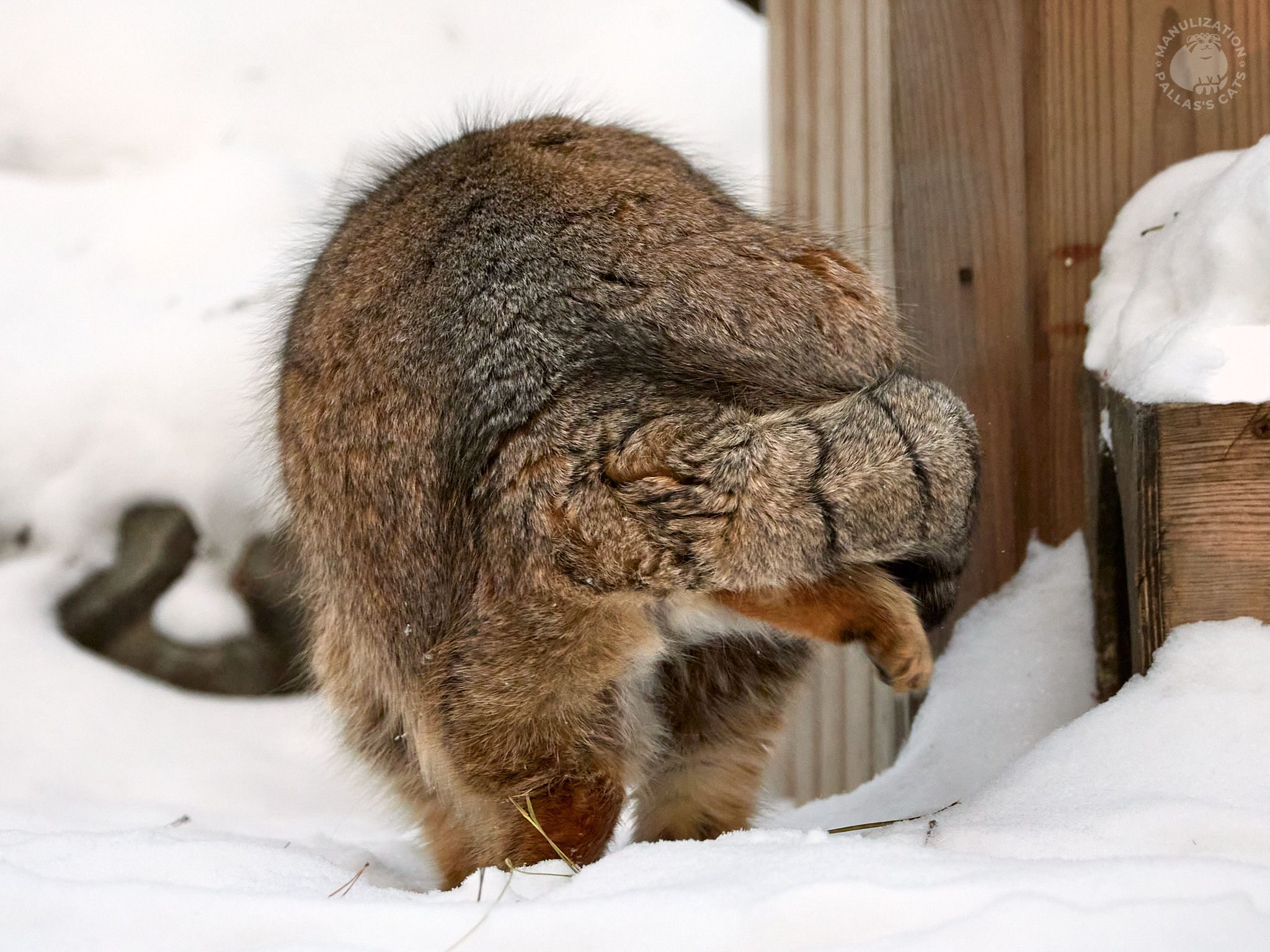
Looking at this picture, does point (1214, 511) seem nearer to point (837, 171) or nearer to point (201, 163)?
point (837, 171)

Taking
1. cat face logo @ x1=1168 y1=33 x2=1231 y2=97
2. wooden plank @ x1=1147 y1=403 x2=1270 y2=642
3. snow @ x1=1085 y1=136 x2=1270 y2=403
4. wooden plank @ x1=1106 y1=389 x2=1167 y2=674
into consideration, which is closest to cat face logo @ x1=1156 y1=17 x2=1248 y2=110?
cat face logo @ x1=1168 y1=33 x2=1231 y2=97

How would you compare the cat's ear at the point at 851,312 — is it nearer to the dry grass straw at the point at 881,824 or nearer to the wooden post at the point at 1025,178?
the wooden post at the point at 1025,178

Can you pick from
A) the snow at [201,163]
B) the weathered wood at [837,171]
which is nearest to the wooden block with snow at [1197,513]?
the weathered wood at [837,171]

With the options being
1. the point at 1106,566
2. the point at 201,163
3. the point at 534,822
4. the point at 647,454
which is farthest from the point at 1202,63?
the point at 201,163

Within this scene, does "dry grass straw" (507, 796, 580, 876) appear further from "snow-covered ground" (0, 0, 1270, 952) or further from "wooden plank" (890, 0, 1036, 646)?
"wooden plank" (890, 0, 1036, 646)

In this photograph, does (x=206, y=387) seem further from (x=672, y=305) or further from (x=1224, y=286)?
(x=1224, y=286)

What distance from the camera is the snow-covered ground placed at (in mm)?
1173

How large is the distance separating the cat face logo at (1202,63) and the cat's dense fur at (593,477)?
992mm

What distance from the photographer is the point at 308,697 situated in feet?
11.5

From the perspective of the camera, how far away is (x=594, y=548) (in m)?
1.47

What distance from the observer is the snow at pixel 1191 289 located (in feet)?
5.78

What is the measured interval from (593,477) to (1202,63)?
1.80 metres

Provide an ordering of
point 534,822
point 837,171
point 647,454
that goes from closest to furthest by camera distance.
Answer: point 647,454
point 534,822
point 837,171

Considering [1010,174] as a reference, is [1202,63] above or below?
above
